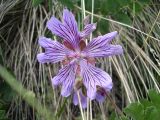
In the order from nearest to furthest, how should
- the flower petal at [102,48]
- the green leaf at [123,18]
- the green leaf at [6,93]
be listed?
the flower petal at [102,48] < the green leaf at [123,18] < the green leaf at [6,93]

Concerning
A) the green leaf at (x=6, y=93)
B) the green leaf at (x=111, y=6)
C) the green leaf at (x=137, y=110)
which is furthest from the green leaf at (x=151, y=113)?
the green leaf at (x=6, y=93)

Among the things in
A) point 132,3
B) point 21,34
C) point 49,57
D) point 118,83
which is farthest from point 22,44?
point 49,57

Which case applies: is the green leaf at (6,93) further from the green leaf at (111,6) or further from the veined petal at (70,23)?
the veined petal at (70,23)

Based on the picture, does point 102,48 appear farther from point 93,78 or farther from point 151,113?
point 151,113

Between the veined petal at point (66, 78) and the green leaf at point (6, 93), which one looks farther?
the green leaf at point (6, 93)

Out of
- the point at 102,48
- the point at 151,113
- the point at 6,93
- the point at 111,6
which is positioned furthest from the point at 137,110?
the point at 6,93

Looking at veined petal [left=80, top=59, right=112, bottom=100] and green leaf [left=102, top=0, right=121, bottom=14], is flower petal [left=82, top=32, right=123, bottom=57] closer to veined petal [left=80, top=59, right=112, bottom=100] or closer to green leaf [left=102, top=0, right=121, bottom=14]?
veined petal [left=80, top=59, right=112, bottom=100]

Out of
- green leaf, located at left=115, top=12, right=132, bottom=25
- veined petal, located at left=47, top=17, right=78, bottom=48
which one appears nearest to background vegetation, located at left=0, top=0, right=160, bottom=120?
green leaf, located at left=115, top=12, right=132, bottom=25

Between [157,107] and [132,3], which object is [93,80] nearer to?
[157,107]
